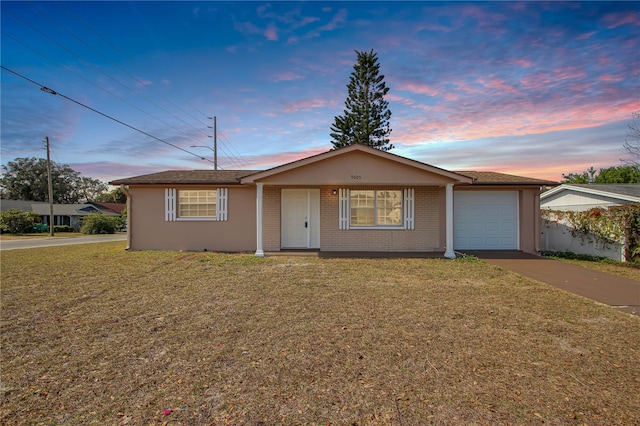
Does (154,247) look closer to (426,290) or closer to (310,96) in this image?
(310,96)

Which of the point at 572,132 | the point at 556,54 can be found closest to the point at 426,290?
the point at 556,54

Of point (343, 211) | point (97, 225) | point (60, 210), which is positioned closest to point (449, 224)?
point (343, 211)

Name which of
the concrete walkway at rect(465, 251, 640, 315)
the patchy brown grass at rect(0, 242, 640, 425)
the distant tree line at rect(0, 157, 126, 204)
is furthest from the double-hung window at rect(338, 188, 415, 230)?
the distant tree line at rect(0, 157, 126, 204)

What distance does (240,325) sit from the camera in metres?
4.75

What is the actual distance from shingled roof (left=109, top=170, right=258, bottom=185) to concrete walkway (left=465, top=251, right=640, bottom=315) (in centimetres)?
932

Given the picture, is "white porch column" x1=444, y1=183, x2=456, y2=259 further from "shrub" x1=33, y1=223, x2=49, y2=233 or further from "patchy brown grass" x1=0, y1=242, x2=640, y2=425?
"shrub" x1=33, y1=223, x2=49, y2=233

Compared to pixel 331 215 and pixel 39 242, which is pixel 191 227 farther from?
pixel 39 242

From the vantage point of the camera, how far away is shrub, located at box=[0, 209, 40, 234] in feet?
102

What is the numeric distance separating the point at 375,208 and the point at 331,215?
1671 millimetres

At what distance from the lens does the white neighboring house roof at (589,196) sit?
1324 centimetres

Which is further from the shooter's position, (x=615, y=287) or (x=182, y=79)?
(x=182, y=79)

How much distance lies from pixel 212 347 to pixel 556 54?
1329 cm

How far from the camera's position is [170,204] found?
12.9 m

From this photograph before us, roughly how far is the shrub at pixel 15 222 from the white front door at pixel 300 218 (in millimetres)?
33099
